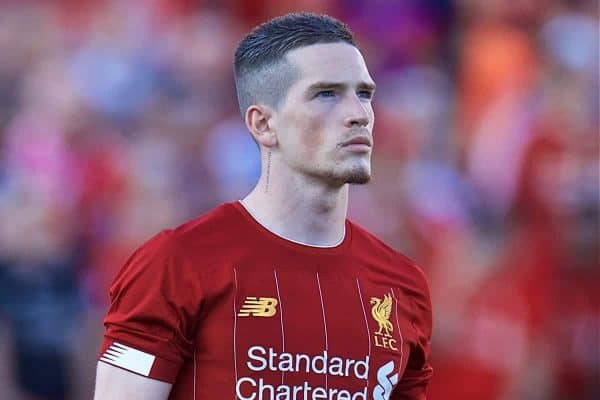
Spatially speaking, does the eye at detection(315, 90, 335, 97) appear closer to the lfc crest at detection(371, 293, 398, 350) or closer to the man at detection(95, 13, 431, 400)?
the man at detection(95, 13, 431, 400)

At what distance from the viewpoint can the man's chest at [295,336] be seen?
3.74 meters

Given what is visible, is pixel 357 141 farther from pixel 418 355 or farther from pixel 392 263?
pixel 418 355

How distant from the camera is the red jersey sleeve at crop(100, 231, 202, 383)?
366 centimetres

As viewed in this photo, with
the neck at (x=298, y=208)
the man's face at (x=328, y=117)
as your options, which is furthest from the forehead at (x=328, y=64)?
the neck at (x=298, y=208)

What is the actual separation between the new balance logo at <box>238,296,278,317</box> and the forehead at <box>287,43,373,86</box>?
64 centimetres

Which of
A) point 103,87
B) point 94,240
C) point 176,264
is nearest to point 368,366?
point 176,264

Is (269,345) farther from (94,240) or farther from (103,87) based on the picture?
(103,87)

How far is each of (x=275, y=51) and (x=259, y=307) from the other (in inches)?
30.3

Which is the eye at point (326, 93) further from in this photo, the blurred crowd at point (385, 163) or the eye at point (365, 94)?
the blurred crowd at point (385, 163)

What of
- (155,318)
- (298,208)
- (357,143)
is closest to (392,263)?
(298,208)

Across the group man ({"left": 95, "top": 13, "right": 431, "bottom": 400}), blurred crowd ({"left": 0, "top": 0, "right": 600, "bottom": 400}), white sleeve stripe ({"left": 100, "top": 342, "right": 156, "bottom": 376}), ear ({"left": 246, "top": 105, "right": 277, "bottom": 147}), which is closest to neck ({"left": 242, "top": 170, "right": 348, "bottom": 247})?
man ({"left": 95, "top": 13, "right": 431, "bottom": 400})

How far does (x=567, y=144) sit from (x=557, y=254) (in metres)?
0.76

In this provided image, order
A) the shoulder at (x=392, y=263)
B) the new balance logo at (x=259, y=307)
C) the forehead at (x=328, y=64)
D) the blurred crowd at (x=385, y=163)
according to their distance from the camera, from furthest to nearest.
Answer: the blurred crowd at (x=385, y=163), the shoulder at (x=392, y=263), the forehead at (x=328, y=64), the new balance logo at (x=259, y=307)

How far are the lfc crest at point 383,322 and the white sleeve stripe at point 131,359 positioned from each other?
69 centimetres
